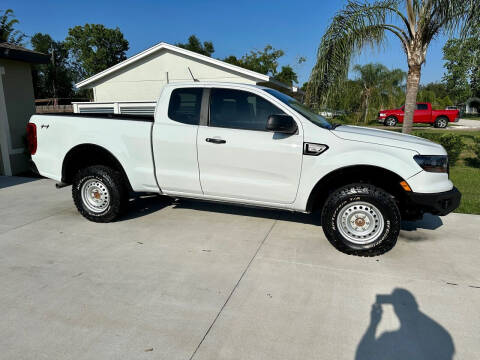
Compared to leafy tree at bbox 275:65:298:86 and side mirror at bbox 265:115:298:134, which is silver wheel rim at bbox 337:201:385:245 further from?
leafy tree at bbox 275:65:298:86

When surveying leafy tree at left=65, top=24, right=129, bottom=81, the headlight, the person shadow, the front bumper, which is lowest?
the person shadow

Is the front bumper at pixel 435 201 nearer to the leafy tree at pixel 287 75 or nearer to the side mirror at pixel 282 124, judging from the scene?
the side mirror at pixel 282 124

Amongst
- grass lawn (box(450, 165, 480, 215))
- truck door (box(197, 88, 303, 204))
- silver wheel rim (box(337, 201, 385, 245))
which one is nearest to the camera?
silver wheel rim (box(337, 201, 385, 245))

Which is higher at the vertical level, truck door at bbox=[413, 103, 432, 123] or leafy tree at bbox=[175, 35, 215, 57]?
leafy tree at bbox=[175, 35, 215, 57]

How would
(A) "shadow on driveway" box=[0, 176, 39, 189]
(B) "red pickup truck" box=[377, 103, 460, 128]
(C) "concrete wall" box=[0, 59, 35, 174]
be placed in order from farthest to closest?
(B) "red pickup truck" box=[377, 103, 460, 128], (C) "concrete wall" box=[0, 59, 35, 174], (A) "shadow on driveway" box=[0, 176, 39, 189]

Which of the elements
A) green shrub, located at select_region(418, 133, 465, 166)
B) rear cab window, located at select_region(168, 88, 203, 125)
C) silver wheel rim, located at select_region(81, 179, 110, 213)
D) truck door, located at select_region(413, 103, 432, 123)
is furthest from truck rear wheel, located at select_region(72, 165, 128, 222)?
truck door, located at select_region(413, 103, 432, 123)

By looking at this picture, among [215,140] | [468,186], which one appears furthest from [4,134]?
[468,186]

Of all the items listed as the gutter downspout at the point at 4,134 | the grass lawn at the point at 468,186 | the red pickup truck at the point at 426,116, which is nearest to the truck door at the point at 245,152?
the grass lawn at the point at 468,186

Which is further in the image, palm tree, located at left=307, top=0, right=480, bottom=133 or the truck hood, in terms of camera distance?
palm tree, located at left=307, top=0, right=480, bottom=133

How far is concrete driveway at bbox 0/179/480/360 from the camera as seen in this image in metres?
2.51

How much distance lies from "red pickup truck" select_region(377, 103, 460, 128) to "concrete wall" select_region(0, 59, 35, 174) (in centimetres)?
2596

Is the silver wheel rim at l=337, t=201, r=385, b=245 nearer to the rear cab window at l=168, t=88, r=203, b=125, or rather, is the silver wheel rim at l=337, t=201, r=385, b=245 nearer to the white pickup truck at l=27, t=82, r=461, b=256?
the white pickup truck at l=27, t=82, r=461, b=256

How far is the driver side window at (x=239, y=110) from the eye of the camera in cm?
418

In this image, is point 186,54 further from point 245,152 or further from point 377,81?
point 377,81
